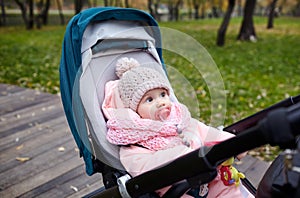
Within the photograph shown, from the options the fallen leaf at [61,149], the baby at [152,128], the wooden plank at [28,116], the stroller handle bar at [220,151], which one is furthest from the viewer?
the wooden plank at [28,116]

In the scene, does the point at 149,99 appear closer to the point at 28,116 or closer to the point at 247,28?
the point at 28,116

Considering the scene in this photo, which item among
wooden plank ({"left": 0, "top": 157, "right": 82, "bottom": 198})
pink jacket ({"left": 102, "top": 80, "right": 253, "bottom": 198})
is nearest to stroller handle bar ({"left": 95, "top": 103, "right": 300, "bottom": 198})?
pink jacket ({"left": 102, "top": 80, "right": 253, "bottom": 198})

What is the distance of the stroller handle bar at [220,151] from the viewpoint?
0.94 meters

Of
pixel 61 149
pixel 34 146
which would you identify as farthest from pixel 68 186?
pixel 34 146

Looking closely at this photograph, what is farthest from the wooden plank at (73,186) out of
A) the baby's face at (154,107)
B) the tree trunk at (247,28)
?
the tree trunk at (247,28)

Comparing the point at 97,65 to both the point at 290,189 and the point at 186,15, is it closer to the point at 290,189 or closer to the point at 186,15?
the point at 290,189

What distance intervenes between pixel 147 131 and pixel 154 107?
0.42 feet

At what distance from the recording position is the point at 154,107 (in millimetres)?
1757

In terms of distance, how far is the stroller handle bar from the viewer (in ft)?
3.10

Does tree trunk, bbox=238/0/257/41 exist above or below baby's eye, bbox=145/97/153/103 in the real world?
below

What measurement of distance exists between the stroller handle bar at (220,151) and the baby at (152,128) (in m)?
0.23

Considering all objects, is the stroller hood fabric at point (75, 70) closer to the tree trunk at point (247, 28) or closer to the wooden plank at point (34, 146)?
the wooden plank at point (34, 146)

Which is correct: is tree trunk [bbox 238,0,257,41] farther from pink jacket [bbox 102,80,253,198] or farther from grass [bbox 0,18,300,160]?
pink jacket [bbox 102,80,253,198]

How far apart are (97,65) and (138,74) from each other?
1.09 ft
